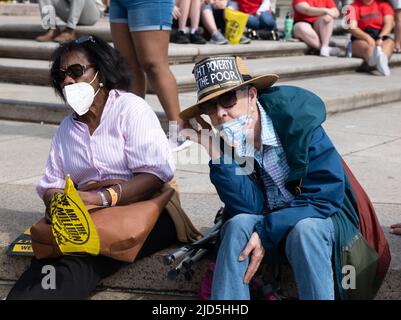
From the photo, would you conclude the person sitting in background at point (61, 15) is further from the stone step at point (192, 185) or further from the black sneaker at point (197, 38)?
the stone step at point (192, 185)

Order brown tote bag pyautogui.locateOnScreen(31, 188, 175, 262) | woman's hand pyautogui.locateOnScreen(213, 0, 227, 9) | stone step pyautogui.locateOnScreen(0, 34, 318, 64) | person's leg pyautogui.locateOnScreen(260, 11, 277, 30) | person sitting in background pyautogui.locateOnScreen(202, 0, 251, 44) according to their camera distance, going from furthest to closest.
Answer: person's leg pyautogui.locateOnScreen(260, 11, 277, 30), woman's hand pyautogui.locateOnScreen(213, 0, 227, 9), person sitting in background pyautogui.locateOnScreen(202, 0, 251, 44), stone step pyautogui.locateOnScreen(0, 34, 318, 64), brown tote bag pyautogui.locateOnScreen(31, 188, 175, 262)

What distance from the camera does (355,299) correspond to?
→ 3.27 meters

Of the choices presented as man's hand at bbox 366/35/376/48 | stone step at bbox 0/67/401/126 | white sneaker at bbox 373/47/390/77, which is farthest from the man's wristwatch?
man's hand at bbox 366/35/376/48

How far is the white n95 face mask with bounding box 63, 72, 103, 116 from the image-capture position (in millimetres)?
3834

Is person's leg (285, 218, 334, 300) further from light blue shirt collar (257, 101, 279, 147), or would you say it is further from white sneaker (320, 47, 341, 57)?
white sneaker (320, 47, 341, 57)

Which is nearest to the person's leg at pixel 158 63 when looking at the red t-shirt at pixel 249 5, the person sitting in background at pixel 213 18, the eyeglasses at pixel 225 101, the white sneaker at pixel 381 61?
the eyeglasses at pixel 225 101

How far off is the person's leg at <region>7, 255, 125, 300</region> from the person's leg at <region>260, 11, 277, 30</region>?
25.3 feet

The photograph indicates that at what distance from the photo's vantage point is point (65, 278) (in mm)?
3502

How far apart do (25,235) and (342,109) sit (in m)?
4.80

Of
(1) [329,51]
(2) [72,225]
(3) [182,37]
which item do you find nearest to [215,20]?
(3) [182,37]

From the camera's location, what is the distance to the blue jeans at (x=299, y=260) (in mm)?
3123

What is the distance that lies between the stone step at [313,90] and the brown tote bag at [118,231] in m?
3.01
